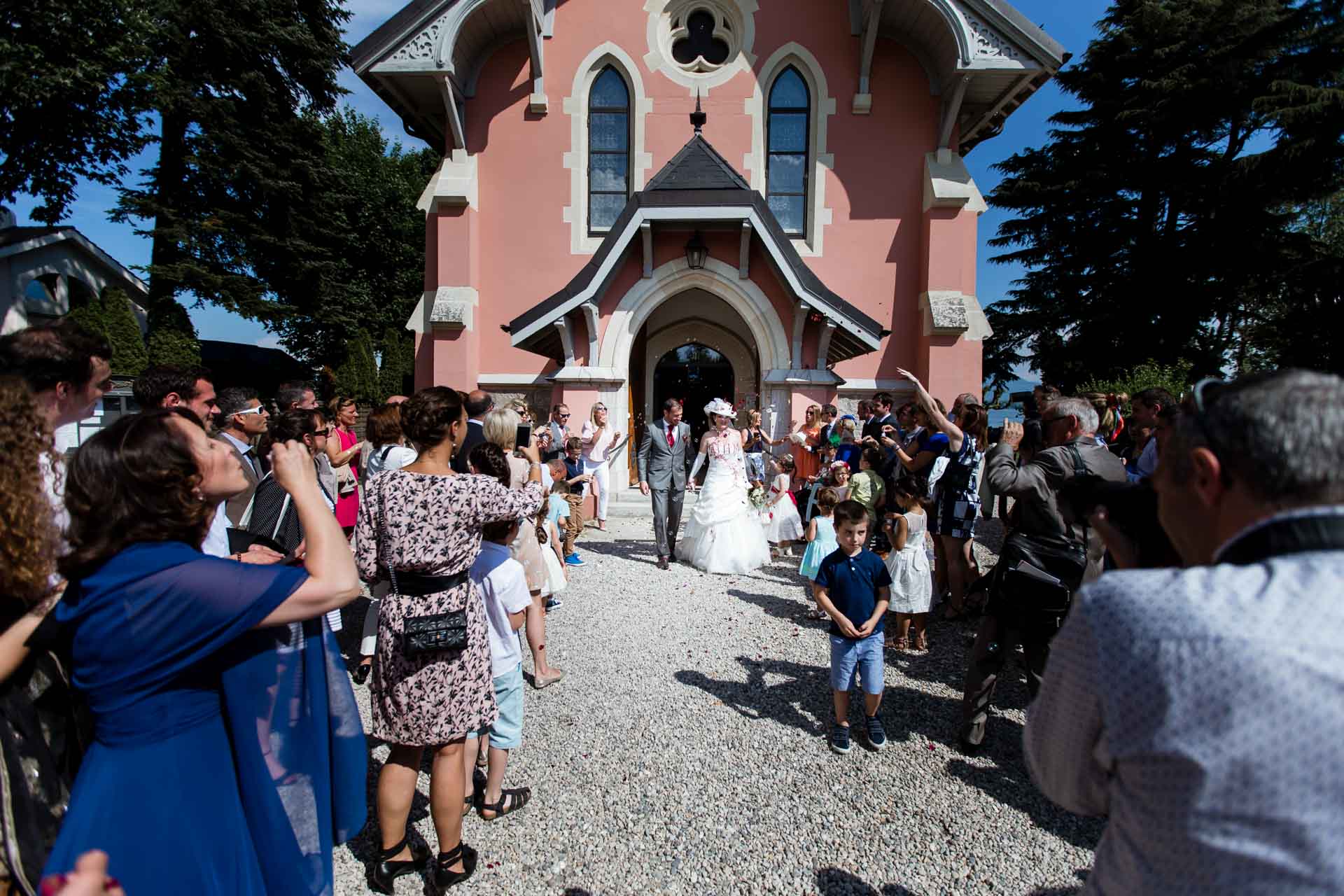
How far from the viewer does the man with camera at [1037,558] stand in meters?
3.23

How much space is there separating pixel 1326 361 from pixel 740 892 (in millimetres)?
18523

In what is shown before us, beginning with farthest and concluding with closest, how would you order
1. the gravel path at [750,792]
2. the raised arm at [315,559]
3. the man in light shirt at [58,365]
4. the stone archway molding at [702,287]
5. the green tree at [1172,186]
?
the green tree at [1172,186] < the stone archway molding at [702,287] < the gravel path at [750,792] < the man in light shirt at [58,365] < the raised arm at [315,559]

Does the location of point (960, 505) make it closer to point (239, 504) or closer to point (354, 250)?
point (239, 504)

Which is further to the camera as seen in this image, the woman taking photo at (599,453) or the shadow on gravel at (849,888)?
the woman taking photo at (599,453)

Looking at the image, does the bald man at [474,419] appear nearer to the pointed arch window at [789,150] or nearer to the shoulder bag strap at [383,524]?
the shoulder bag strap at [383,524]

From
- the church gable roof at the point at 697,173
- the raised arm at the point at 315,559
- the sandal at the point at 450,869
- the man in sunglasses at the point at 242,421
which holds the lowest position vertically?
the sandal at the point at 450,869

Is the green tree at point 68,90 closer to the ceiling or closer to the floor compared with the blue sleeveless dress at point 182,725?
closer to the ceiling

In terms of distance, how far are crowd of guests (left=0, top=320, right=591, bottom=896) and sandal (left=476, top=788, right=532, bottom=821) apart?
1.21ft

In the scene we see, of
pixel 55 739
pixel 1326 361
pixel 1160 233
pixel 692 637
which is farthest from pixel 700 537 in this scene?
pixel 1160 233

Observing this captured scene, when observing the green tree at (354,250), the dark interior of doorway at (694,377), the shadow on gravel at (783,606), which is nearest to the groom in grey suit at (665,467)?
the shadow on gravel at (783,606)

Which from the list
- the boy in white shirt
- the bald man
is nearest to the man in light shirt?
the boy in white shirt

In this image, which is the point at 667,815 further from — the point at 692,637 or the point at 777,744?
the point at 692,637

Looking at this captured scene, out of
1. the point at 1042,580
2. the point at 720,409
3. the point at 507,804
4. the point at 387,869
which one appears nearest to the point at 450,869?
the point at 387,869

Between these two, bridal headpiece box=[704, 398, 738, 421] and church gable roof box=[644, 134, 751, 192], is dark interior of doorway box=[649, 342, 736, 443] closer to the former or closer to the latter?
church gable roof box=[644, 134, 751, 192]
